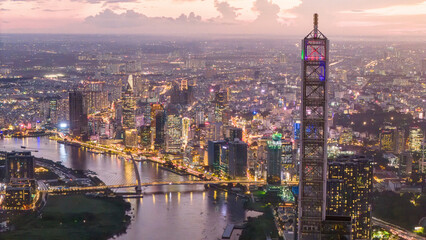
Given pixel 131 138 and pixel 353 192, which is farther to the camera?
A: pixel 131 138

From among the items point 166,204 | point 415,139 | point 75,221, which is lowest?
point 166,204

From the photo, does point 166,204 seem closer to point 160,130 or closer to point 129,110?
point 160,130

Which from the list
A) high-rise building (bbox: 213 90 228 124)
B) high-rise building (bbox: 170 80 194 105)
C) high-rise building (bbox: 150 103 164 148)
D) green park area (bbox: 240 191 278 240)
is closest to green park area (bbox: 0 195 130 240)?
green park area (bbox: 240 191 278 240)

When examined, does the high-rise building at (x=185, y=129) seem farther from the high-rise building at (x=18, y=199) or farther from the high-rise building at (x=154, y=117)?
the high-rise building at (x=18, y=199)

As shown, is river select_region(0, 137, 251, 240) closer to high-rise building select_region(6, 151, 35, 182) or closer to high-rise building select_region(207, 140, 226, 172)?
high-rise building select_region(207, 140, 226, 172)

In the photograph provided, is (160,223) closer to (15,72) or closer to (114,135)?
(114,135)

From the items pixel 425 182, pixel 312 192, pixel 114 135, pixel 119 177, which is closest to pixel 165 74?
pixel 114 135

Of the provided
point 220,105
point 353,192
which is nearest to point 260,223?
point 353,192
